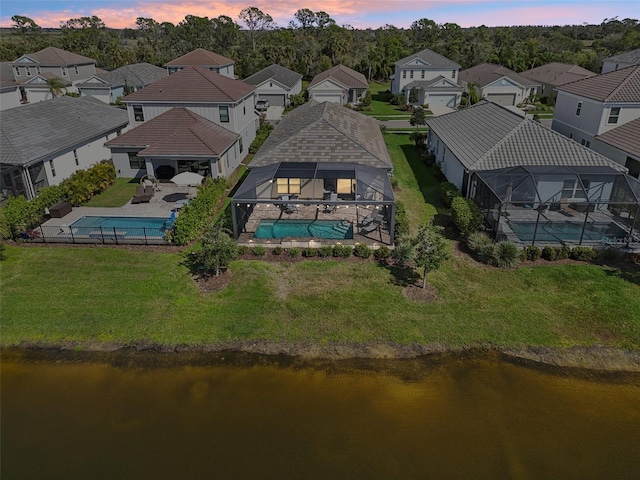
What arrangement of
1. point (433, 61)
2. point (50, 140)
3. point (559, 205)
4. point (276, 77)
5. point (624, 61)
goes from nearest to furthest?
point (559, 205)
point (50, 140)
point (624, 61)
point (276, 77)
point (433, 61)

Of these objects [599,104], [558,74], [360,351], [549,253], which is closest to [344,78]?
[558,74]

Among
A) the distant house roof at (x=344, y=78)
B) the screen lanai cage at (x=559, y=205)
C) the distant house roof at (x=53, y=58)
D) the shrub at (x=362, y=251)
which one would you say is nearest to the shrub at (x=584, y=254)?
the screen lanai cage at (x=559, y=205)

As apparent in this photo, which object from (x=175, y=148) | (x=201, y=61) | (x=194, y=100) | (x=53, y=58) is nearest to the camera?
(x=175, y=148)

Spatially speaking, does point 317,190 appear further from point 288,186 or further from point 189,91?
point 189,91

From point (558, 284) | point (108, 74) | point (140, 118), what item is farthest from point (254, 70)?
point (558, 284)

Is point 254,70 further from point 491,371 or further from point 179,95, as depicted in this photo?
point 491,371

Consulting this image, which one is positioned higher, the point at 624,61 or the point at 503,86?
the point at 624,61

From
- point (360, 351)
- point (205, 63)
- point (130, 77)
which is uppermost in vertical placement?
point (205, 63)
